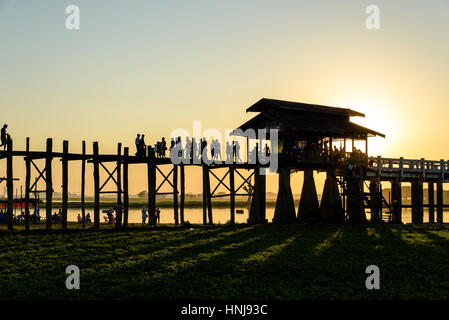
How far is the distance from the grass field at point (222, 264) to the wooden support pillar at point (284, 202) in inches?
317

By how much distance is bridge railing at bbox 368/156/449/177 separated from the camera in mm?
37750

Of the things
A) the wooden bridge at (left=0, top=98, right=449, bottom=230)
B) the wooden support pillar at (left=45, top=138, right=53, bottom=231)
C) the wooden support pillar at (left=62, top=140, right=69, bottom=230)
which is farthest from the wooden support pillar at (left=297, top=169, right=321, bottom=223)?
the wooden support pillar at (left=45, top=138, right=53, bottom=231)

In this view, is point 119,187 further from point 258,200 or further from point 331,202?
point 331,202

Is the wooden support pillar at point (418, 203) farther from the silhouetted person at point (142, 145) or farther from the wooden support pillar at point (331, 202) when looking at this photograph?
the silhouetted person at point (142, 145)

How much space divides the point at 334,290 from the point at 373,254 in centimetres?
628

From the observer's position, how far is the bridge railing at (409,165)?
124ft

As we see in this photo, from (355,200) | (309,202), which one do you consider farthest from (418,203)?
(309,202)

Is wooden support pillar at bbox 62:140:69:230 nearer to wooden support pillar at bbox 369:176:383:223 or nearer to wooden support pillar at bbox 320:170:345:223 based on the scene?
wooden support pillar at bbox 320:170:345:223

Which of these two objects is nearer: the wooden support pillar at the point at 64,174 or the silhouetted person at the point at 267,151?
the wooden support pillar at the point at 64,174

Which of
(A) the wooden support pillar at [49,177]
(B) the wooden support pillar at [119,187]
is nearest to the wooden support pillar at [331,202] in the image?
(B) the wooden support pillar at [119,187]

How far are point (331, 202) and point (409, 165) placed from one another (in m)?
5.96

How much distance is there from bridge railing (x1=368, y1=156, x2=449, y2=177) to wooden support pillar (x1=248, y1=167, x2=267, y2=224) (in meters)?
7.28
